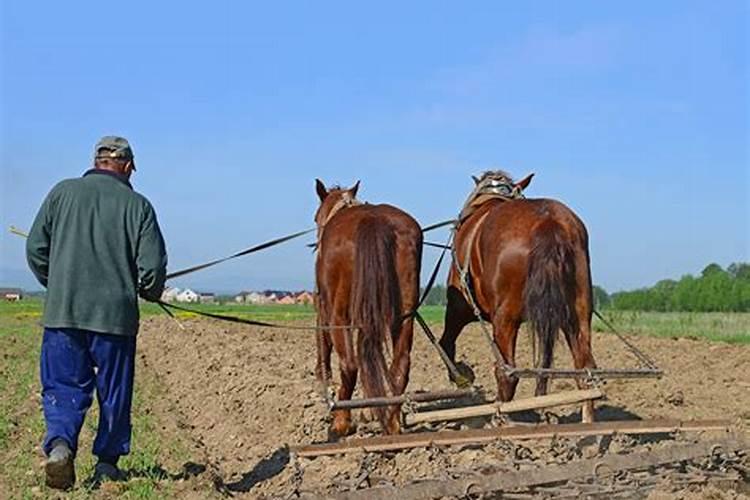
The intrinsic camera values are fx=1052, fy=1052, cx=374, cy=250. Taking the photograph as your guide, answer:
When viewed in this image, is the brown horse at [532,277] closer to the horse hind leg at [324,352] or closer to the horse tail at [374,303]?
the horse tail at [374,303]

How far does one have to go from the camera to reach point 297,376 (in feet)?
39.4

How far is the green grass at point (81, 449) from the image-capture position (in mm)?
6457

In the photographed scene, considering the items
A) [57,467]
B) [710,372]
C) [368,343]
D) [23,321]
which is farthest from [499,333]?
[23,321]

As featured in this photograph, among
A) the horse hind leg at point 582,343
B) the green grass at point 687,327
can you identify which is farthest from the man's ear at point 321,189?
the green grass at point 687,327

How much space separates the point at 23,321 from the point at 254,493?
96.4 feet

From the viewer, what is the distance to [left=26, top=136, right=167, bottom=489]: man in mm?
6500

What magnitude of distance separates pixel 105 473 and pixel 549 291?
3.56 metres

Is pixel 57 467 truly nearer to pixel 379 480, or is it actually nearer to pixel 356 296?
pixel 379 480

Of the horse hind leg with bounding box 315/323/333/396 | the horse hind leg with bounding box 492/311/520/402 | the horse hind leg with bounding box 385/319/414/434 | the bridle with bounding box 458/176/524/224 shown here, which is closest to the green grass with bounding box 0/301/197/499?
the horse hind leg with bounding box 315/323/333/396

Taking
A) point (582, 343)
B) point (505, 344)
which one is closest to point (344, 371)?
point (505, 344)

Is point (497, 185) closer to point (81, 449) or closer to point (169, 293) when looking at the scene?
point (81, 449)

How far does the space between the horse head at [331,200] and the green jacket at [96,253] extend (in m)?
3.25

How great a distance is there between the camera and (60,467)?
6168mm

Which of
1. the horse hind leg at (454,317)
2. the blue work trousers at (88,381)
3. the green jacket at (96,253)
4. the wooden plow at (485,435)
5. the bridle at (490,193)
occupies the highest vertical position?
the bridle at (490,193)
